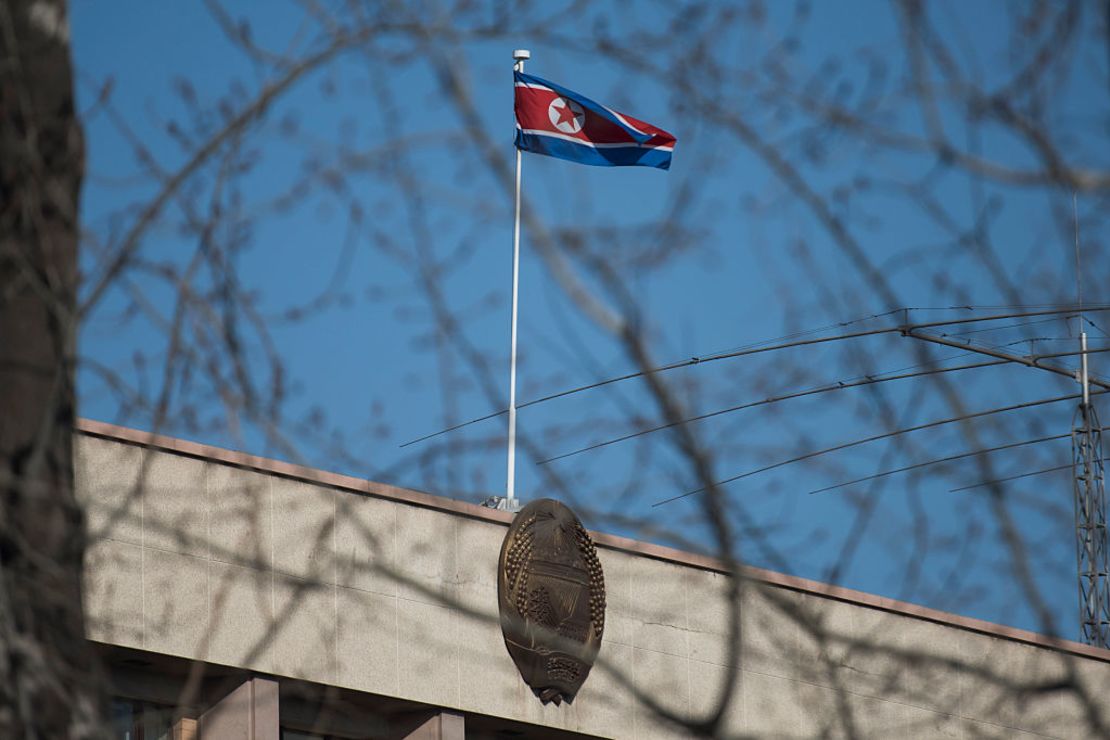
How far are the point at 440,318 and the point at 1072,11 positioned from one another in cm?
236

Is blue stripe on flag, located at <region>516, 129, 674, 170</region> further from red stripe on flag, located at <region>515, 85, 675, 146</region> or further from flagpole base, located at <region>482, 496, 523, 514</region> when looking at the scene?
flagpole base, located at <region>482, 496, 523, 514</region>

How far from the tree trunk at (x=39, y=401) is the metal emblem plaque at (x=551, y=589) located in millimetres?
15351

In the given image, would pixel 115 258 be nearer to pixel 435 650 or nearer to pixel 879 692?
pixel 879 692

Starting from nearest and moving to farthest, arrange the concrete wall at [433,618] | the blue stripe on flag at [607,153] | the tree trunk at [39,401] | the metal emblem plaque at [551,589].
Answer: the tree trunk at [39,401]
the concrete wall at [433,618]
the metal emblem plaque at [551,589]
the blue stripe on flag at [607,153]

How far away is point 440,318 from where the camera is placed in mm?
7457

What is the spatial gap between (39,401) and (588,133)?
639 inches

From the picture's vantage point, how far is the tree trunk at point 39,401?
6.66m

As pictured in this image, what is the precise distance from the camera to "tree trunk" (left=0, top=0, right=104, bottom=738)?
21.8ft

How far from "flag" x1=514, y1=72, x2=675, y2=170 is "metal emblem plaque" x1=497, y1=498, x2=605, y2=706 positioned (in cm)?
379

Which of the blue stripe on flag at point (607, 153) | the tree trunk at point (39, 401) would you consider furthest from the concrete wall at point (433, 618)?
the tree trunk at point (39, 401)

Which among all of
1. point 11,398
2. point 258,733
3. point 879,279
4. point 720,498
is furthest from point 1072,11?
point 258,733

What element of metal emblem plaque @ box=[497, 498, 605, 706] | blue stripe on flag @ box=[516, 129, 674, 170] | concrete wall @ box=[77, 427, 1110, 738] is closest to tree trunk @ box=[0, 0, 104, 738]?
concrete wall @ box=[77, 427, 1110, 738]

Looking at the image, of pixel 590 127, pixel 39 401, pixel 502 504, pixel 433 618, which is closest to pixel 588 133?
pixel 590 127

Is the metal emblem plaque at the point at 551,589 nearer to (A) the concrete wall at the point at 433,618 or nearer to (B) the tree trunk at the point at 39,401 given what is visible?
(A) the concrete wall at the point at 433,618
